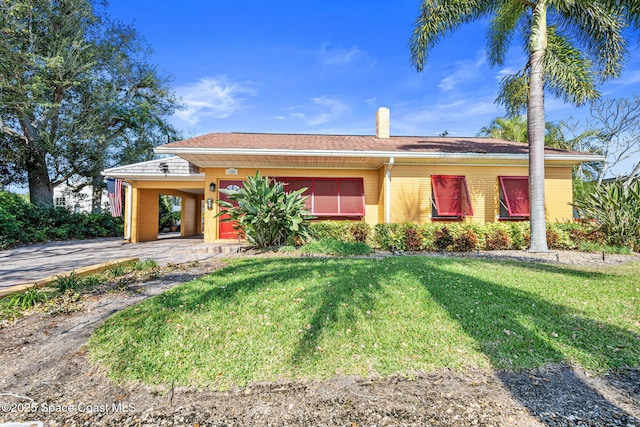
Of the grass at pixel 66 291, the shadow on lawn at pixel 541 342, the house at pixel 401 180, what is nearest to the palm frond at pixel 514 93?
the house at pixel 401 180

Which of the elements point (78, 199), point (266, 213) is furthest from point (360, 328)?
point (78, 199)

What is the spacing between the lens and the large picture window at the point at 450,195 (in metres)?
10.6

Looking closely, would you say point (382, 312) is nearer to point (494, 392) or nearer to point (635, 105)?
point (494, 392)

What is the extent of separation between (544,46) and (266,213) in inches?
360

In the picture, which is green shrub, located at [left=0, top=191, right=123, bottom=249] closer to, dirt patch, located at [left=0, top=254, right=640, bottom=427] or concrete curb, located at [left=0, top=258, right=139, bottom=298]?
concrete curb, located at [left=0, top=258, right=139, bottom=298]

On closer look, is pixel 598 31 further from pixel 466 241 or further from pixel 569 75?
pixel 466 241

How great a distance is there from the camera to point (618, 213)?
8055 mm

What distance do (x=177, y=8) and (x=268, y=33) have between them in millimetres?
3281

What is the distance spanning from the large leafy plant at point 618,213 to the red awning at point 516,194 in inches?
78.1

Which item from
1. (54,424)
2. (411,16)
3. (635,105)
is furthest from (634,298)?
(635,105)

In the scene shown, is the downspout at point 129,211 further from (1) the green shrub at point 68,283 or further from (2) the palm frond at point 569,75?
(2) the palm frond at point 569,75

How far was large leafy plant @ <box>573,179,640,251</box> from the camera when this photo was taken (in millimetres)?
7953

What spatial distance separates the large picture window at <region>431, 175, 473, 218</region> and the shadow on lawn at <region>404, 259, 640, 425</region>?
667 centimetres

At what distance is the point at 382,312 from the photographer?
3.36 m
